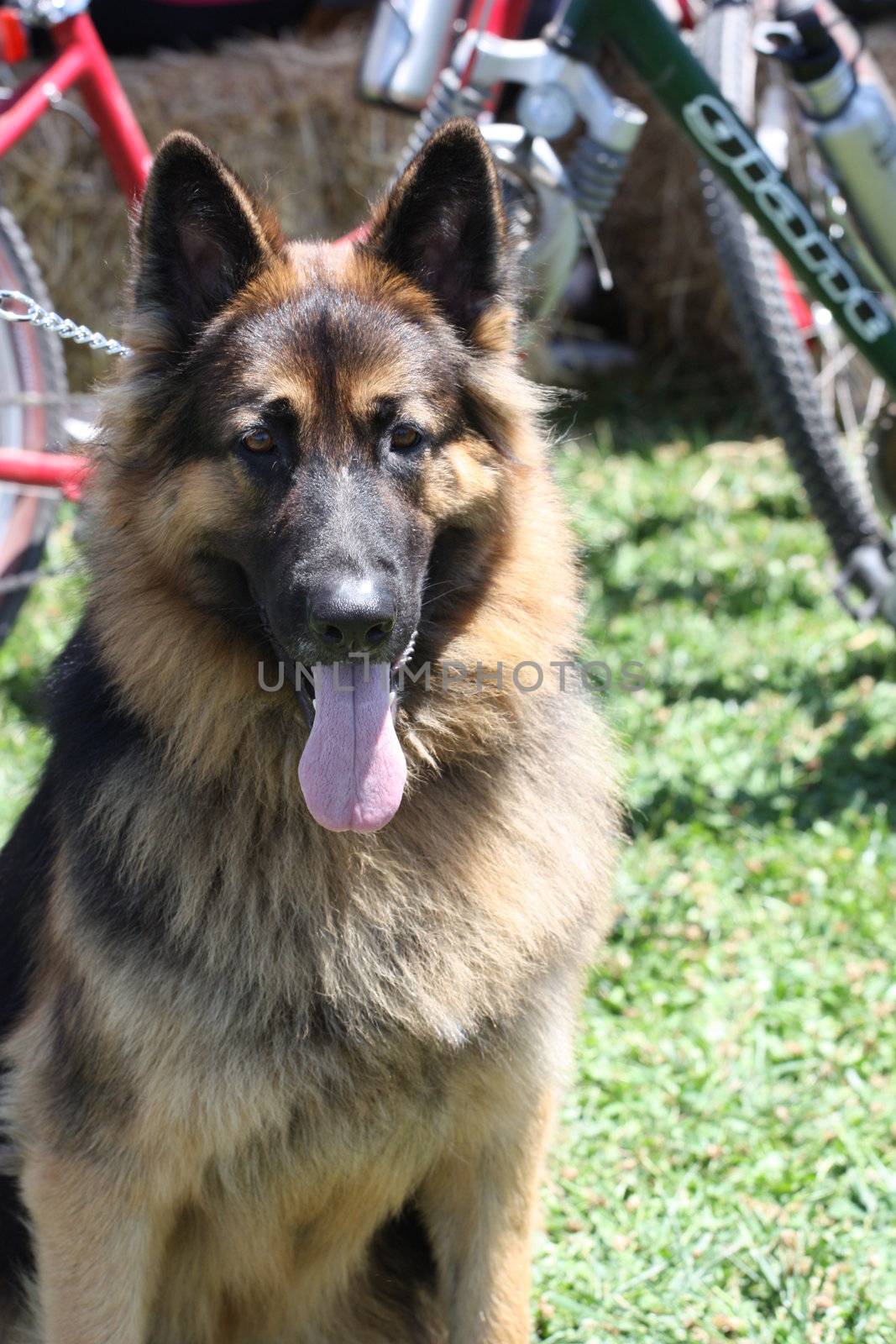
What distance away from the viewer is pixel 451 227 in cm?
272

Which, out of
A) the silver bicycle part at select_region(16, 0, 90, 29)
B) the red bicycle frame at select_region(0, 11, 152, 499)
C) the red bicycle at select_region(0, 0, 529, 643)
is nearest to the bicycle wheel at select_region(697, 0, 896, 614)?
the red bicycle at select_region(0, 0, 529, 643)

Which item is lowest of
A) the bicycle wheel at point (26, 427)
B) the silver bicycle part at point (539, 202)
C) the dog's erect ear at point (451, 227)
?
the bicycle wheel at point (26, 427)

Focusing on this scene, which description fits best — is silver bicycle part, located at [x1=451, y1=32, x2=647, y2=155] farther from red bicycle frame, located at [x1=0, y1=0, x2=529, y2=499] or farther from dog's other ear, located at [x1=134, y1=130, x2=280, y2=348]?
dog's other ear, located at [x1=134, y1=130, x2=280, y2=348]

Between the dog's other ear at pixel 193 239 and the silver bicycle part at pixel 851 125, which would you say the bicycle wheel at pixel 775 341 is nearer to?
the silver bicycle part at pixel 851 125

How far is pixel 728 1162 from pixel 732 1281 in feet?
1.21

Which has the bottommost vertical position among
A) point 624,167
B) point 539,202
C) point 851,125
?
point 539,202

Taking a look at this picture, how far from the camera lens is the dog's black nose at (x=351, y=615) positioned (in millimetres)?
2312

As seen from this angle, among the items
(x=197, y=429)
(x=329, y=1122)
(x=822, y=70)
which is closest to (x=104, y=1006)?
(x=329, y=1122)

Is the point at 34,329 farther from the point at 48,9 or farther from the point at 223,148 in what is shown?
the point at 223,148

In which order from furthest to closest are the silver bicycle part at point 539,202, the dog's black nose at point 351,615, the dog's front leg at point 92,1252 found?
the silver bicycle part at point 539,202
the dog's front leg at point 92,1252
the dog's black nose at point 351,615

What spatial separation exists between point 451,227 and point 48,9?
2.61 metres

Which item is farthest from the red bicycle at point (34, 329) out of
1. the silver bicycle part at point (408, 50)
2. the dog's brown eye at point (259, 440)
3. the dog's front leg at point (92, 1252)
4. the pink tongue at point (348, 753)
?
the dog's front leg at point (92, 1252)

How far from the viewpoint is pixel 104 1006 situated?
248cm

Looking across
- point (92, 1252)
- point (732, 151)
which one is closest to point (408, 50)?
point (732, 151)
